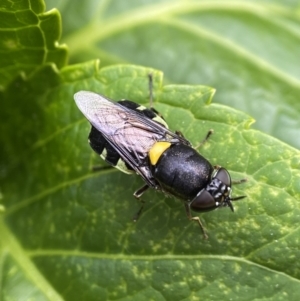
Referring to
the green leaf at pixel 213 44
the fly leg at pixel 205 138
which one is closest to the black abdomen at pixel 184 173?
the fly leg at pixel 205 138

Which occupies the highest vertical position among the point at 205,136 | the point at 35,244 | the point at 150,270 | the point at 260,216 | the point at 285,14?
the point at 285,14

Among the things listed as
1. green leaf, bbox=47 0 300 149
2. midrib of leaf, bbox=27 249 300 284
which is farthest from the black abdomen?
green leaf, bbox=47 0 300 149

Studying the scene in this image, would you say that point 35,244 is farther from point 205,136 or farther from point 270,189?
point 270,189

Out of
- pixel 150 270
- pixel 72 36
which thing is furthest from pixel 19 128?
pixel 150 270

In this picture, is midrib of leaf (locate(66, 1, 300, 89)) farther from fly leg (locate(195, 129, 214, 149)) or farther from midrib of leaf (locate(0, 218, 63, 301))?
midrib of leaf (locate(0, 218, 63, 301))

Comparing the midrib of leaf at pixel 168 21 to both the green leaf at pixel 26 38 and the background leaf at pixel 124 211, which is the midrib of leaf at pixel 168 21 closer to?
the background leaf at pixel 124 211

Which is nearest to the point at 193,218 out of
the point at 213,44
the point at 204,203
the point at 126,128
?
the point at 204,203

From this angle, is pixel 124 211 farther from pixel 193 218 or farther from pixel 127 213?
pixel 193 218
